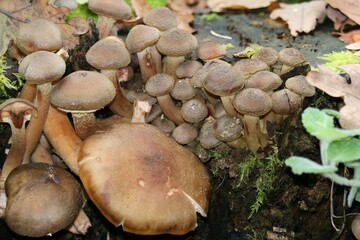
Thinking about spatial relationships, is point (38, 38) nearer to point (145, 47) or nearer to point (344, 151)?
point (145, 47)

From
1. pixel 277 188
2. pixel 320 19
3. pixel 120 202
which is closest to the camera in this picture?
pixel 120 202

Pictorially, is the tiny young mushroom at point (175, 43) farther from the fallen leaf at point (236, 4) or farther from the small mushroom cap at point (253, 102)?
the fallen leaf at point (236, 4)

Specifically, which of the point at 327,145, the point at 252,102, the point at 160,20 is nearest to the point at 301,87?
the point at 252,102

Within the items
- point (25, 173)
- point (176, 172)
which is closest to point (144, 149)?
point (176, 172)

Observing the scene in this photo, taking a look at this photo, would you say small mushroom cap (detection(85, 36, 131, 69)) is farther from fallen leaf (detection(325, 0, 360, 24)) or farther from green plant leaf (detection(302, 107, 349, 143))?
fallen leaf (detection(325, 0, 360, 24))

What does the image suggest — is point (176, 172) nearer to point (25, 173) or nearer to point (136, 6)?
point (25, 173)

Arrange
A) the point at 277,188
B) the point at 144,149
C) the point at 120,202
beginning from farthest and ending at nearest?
the point at 277,188 → the point at 144,149 → the point at 120,202

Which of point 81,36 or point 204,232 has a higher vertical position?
point 81,36

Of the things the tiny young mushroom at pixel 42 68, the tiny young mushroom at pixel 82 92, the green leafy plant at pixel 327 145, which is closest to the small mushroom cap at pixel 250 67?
the green leafy plant at pixel 327 145
